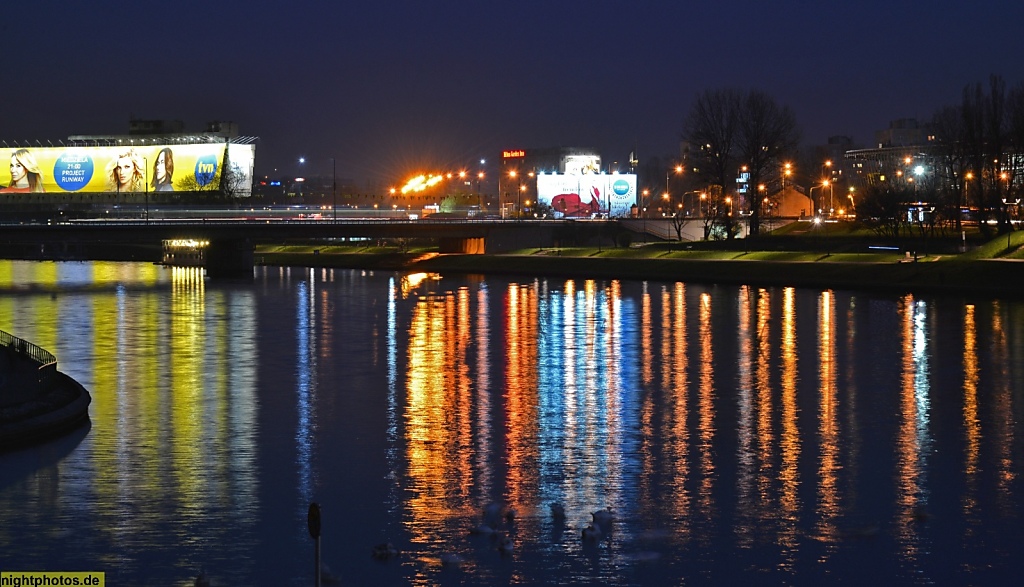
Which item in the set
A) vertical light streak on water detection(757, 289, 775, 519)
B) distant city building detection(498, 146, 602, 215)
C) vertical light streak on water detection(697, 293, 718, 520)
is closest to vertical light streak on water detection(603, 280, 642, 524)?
vertical light streak on water detection(697, 293, 718, 520)

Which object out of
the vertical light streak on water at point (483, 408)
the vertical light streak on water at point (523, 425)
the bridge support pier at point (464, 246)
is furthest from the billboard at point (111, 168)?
the vertical light streak on water at point (523, 425)

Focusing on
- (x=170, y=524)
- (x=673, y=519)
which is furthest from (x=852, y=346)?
(x=170, y=524)

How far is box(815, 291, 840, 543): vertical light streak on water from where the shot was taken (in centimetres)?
1819

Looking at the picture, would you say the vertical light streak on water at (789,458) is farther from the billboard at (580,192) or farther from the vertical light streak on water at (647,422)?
the billboard at (580,192)

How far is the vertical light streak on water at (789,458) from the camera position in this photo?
1731 centimetres

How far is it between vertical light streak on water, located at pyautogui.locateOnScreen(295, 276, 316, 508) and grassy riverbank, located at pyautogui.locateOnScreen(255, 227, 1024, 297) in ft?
A: 99.3

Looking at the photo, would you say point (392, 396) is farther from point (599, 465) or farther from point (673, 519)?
point (673, 519)

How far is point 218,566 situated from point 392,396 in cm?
A: 1360

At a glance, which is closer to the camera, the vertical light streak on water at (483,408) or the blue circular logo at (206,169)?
the vertical light streak on water at (483,408)

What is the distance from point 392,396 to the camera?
29594 mm

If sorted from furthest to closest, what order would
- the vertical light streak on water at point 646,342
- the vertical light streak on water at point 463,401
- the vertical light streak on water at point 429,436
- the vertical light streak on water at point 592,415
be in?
1. the vertical light streak on water at point 646,342
2. the vertical light streak on water at point 463,401
3. the vertical light streak on water at point 592,415
4. the vertical light streak on water at point 429,436

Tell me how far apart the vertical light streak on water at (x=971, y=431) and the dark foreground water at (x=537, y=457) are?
0.07 m

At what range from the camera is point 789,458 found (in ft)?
72.8

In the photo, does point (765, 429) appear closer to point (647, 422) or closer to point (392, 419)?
point (647, 422)
